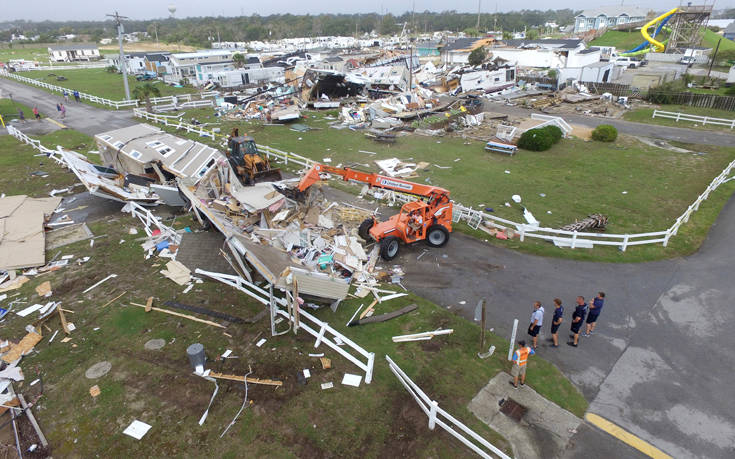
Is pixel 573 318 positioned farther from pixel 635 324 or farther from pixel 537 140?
pixel 537 140

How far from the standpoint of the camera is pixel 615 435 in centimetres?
771

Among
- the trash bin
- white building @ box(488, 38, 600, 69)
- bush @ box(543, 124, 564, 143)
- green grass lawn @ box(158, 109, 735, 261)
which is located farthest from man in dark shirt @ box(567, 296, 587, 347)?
white building @ box(488, 38, 600, 69)

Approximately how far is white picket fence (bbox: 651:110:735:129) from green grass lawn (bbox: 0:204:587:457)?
33364 mm

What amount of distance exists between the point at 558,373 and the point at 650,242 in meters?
8.36

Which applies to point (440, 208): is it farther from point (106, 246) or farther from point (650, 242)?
point (106, 246)

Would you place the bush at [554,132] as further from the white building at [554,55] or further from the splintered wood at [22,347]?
the white building at [554,55]

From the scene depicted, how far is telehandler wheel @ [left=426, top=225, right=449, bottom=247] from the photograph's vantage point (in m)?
14.5

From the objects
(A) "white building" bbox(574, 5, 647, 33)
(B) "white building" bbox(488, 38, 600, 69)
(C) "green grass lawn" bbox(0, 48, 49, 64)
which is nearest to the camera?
(B) "white building" bbox(488, 38, 600, 69)

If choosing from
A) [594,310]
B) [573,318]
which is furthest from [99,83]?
[594,310]

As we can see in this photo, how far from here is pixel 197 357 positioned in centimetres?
905

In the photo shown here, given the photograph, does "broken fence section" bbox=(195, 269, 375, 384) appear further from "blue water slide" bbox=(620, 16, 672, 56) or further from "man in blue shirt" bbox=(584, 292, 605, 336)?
"blue water slide" bbox=(620, 16, 672, 56)

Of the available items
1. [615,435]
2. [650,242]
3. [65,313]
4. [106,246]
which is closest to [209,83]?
[106,246]

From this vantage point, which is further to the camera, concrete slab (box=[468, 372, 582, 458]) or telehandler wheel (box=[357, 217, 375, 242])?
telehandler wheel (box=[357, 217, 375, 242])

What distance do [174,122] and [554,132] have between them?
3071 cm
